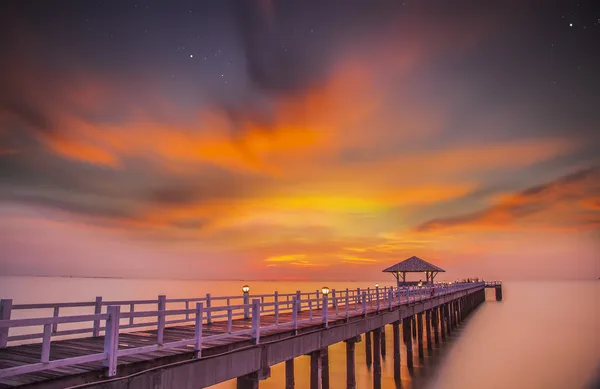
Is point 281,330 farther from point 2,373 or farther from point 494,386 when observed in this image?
point 494,386

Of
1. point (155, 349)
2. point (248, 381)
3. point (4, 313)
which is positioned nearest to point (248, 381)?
point (248, 381)

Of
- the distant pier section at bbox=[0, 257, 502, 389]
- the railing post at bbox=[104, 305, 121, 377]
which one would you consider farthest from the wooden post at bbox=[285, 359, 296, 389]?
the railing post at bbox=[104, 305, 121, 377]

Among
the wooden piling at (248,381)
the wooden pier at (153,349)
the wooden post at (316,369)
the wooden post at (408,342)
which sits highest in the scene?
the wooden pier at (153,349)

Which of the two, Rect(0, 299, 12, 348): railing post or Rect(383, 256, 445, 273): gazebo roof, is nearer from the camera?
Rect(0, 299, 12, 348): railing post

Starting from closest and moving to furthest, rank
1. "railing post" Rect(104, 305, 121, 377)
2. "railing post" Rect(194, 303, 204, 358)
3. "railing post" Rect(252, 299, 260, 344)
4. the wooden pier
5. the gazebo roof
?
1. the wooden pier
2. "railing post" Rect(104, 305, 121, 377)
3. "railing post" Rect(194, 303, 204, 358)
4. "railing post" Rect(252, 299, 260, 344)
5. the gazebo roof

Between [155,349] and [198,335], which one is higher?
[198,335]

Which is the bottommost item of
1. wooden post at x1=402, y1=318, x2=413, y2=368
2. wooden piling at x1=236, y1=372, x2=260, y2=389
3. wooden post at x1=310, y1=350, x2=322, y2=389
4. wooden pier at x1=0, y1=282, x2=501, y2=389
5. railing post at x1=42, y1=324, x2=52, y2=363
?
wooden post at x1=402, y1=318, x2=413, y2=368

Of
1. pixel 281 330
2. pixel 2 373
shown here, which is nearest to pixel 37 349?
pixel 2 373

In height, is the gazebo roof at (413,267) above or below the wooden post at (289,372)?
above

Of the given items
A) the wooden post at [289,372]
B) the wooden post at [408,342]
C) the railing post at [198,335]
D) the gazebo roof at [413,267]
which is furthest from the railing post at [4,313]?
the gazebo roof at [413,267]

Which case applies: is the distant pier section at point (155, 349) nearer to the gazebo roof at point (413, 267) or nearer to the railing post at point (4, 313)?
the railing post at point (4, 313)

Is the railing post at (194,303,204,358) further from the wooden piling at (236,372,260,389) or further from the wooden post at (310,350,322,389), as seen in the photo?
the wooden post at (310,350,322,389)

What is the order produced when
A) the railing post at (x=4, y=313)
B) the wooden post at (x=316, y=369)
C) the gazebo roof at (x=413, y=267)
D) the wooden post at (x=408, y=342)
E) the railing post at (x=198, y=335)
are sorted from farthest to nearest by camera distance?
the gazebo roof at (x=413, y=267) < the wooden post at (x=408, y=342) < the wooden post at (x=316, y=369) < the railing post at (x=198, y=335) < the railing post at (x=4, y=313)

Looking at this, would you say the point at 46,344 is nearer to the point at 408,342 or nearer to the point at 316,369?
the point at 316,369
